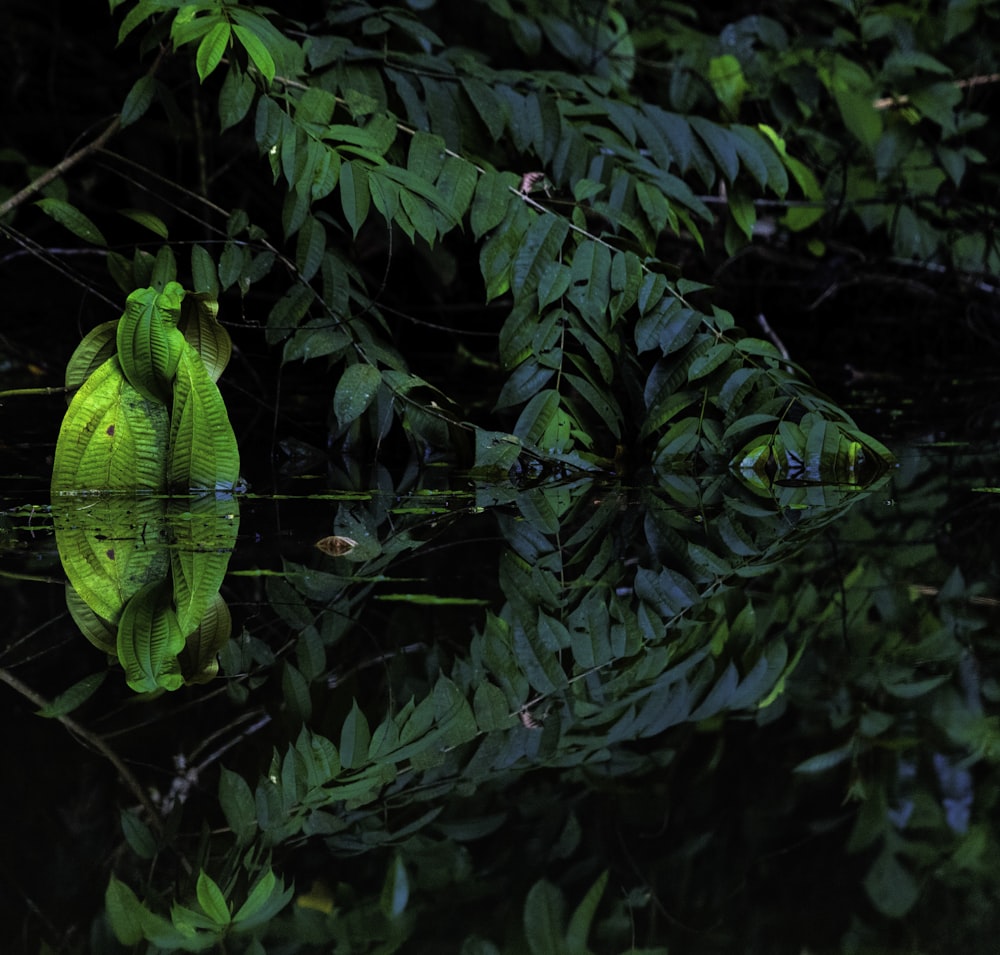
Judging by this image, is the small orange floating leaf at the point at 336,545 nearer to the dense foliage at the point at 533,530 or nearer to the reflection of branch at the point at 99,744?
the dense foliage at the point at 533,530

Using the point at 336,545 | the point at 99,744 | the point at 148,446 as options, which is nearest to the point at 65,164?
the point at 148,446

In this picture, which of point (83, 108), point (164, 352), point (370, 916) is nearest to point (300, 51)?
point (164, 352)

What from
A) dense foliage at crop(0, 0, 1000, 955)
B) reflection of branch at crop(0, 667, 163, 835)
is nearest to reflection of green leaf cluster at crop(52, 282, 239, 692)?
dense foliage at crop(0, 0, 1000, 955)

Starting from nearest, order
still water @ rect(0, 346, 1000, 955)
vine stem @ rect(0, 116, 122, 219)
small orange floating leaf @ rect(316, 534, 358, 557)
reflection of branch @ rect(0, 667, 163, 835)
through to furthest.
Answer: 1. still water @ rect(0, 346, 1000, 955)
2. reflection of branch @ rect(0, 667, 163, 835)
3. small orange floating leaf @ rect(316, 534, 358, 557)
4. vine stem @ rect(0, 116, 122, 219)

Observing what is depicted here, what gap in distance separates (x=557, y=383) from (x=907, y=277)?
6.17 ft

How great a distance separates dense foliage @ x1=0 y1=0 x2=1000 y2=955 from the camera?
27.6 inches

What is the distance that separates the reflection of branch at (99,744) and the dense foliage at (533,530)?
0.01 metres

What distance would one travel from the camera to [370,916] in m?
0.65

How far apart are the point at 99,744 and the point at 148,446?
0.85m

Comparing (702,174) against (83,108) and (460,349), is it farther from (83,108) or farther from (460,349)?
(83,108)

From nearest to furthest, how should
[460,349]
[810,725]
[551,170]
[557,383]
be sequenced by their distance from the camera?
[810,725] < [557,383] < [551,170] < [460,349]

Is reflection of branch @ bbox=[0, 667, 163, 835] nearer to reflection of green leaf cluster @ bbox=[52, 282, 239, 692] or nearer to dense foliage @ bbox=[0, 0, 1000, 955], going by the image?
dense foliage @ bbox=[0, 0, 1000, 955]

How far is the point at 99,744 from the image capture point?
862 mm

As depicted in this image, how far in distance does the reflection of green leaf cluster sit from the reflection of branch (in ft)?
1.08
